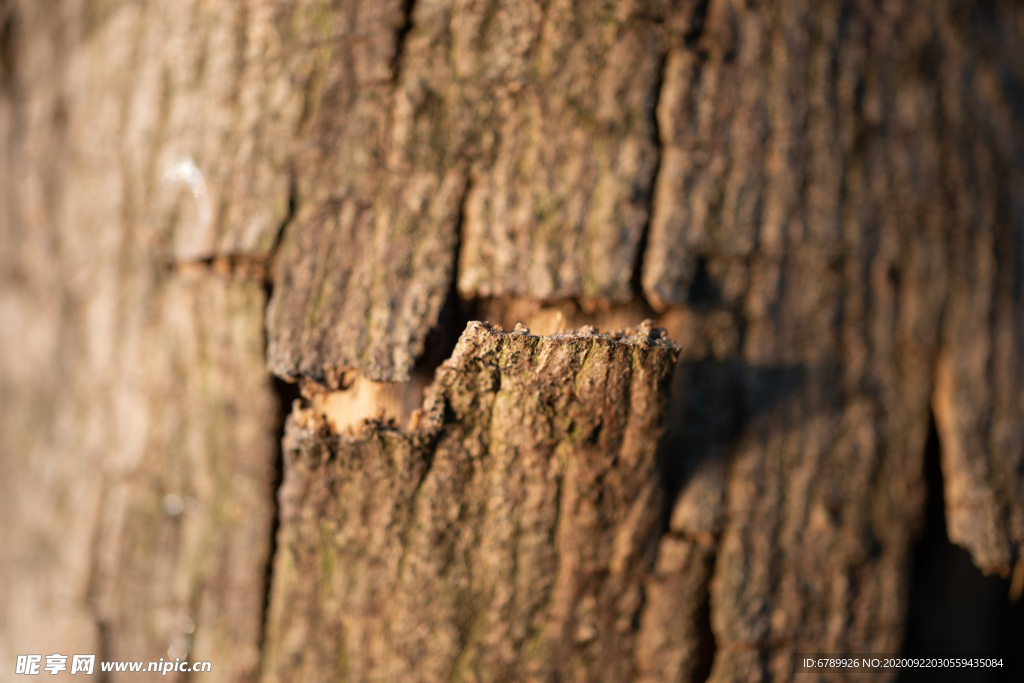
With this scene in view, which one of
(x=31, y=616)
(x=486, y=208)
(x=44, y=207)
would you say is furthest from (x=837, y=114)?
(x=31, y=616)

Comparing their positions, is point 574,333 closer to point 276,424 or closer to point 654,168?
point 654,168

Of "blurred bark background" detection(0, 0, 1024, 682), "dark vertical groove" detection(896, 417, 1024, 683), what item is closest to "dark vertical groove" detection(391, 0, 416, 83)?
"blurred bark background" detection(0, 0, 1024, 682)

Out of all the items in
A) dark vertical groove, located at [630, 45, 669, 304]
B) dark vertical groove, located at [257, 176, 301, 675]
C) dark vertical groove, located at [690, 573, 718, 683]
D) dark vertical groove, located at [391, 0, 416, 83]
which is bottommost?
dark vertical groove, located at [690, 573, 718, 683]

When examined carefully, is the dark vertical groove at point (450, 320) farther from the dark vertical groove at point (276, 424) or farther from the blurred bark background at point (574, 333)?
the dark vertical groove at point (276, 424)

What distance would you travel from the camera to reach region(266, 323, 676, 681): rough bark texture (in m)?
1.09

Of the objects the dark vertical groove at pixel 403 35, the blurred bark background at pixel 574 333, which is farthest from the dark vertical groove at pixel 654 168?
the dark vertical groove at pixel 403 35

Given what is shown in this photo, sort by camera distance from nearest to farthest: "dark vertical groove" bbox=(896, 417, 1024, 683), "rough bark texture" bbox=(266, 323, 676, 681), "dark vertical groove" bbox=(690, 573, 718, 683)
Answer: "rough bark texture" bbox=(266, 323, 676, 681)
"dark vertical groove" bbox=(690, 573, 718, 683)
"dark vertical groove" bbox=(896, 417, 1024, 683)

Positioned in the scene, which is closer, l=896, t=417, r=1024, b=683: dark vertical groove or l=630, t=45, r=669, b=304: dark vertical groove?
l=630, t=45, r=669, b=304: dark vertical groove

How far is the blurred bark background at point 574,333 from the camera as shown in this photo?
3.73 feet

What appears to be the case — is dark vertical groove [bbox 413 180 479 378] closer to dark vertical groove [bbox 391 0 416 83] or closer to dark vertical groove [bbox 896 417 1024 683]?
dark vertical groove [bbox 391 0 416 83]

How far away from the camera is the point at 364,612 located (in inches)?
46.1

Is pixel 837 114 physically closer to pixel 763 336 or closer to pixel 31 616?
pixel 763 336

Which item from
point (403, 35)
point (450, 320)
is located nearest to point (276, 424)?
point (450, 320)

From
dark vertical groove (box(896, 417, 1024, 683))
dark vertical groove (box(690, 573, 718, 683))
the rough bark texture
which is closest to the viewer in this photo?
the rough bark texture
